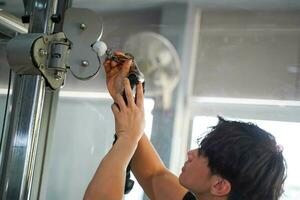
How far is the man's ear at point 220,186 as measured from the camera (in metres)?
0.87

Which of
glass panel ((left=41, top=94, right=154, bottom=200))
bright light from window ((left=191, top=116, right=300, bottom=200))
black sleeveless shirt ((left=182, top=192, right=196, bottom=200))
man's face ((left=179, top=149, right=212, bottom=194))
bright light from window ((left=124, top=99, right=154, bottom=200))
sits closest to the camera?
man's face ((left=179, top=149, right=212, bottom=194))

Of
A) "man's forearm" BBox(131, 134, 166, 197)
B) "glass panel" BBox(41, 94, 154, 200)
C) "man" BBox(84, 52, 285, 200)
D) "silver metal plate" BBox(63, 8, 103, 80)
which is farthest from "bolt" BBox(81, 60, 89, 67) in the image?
"glass panel" BBox(41, 94, 154, 200)

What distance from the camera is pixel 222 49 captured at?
1.56m

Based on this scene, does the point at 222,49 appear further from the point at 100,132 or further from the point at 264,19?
the point at 100,132

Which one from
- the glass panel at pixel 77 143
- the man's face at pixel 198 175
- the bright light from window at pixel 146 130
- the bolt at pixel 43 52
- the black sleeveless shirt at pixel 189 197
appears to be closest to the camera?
the bolt at pixel 43 52

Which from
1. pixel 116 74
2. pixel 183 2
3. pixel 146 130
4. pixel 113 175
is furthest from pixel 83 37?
pixel 183 2

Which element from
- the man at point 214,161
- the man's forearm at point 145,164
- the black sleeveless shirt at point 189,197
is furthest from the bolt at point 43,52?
the black sleeveless shirt at point 189,197

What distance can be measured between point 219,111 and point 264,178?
651 millimetres

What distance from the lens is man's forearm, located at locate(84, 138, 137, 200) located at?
0.82m

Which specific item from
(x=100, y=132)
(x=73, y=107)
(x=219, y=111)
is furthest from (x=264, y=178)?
(x=73, y=107)

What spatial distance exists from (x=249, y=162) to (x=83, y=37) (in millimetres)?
415

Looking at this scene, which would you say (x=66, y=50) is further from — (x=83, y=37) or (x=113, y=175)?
(x=113, y=175)

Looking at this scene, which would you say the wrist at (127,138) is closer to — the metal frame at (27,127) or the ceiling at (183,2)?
the metal frame at (27,127)

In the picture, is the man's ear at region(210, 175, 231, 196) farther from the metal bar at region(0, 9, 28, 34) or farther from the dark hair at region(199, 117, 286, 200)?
the metal bar at region(0, 9, 28, 34)
